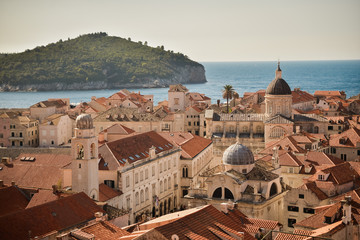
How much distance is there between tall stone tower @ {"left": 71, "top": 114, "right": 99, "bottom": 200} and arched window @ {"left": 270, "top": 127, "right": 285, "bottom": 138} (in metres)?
36.9

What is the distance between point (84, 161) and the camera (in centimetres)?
4797

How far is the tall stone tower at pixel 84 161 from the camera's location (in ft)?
157

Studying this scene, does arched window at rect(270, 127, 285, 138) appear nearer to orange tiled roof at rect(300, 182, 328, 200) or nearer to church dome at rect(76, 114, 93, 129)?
orange tiled roof at rect(300, 182, 328, 200)

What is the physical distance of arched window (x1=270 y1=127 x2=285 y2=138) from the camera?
7962 cm

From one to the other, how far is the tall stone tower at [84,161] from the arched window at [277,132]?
3688 centimetres

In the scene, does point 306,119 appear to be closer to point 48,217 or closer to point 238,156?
point 238,156

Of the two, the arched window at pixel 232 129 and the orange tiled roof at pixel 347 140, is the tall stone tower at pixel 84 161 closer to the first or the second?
the orange tiled roof at pixel 347 140

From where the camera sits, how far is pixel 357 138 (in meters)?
73.6

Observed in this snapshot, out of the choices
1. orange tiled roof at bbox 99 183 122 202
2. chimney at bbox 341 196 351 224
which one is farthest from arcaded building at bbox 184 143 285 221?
chimney at bbox 341 196 351 224

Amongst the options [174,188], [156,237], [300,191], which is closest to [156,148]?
[174,188]

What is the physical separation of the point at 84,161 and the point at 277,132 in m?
38.2

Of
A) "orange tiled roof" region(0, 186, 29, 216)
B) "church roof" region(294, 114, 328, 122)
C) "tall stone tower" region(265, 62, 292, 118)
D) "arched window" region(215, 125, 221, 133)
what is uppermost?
"tall stone tower" region(265, 62, 292, 118)

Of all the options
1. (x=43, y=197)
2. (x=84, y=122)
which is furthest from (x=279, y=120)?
(x=43, y=197)

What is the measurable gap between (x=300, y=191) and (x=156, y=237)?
73.6 ft
